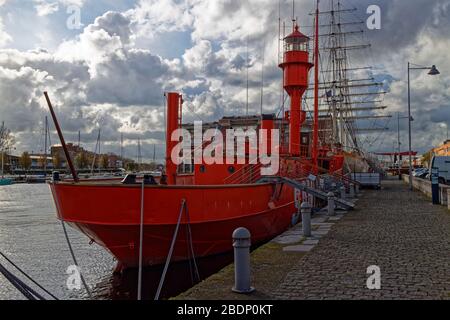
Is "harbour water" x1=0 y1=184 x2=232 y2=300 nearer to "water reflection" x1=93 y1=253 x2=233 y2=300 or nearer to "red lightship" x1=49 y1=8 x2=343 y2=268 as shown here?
"water reflection" x1=93 y1=253 x2=233 y2=300

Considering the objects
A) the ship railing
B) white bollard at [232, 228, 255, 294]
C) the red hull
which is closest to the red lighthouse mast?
the ship railing

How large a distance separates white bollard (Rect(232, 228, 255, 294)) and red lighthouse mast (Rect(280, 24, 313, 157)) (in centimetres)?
1511

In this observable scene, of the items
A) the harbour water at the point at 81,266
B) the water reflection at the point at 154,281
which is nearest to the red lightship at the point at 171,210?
the water reflection at the point at 154,281

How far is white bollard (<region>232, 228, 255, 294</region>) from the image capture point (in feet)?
19.8

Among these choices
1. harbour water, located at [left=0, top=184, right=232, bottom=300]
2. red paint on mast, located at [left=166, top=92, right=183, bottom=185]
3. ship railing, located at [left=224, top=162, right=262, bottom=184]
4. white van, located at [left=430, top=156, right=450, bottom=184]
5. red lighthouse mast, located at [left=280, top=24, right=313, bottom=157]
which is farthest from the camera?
white van, located at [left=430, top=156, right=450, bottom=184]

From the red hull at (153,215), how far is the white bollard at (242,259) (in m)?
4.49

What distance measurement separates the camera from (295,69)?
21375 millimetres

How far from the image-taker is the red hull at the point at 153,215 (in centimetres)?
1018

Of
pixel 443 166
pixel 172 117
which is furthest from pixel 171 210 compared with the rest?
pixel 443 166

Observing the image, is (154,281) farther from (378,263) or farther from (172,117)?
(378,263)

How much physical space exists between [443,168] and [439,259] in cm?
3313

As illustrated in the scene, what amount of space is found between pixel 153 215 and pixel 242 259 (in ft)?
15.2
